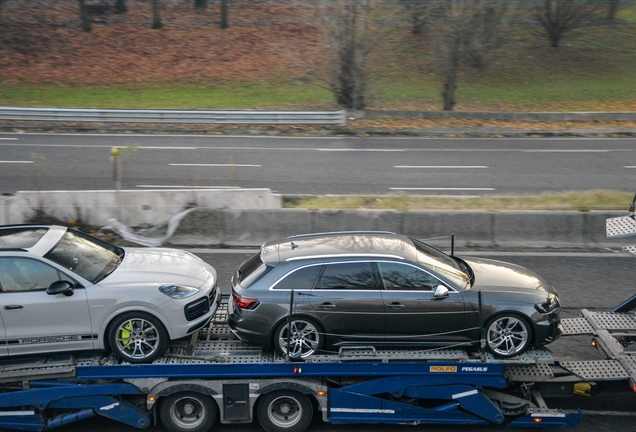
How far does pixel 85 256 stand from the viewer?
7723mm

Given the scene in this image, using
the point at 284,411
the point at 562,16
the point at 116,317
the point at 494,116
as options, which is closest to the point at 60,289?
the point at 116,317

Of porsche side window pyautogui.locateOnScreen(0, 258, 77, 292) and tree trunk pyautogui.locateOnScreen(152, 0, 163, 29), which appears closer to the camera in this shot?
porsche side window pyautogui.locateOnScreen(0, 258, 77, 292)

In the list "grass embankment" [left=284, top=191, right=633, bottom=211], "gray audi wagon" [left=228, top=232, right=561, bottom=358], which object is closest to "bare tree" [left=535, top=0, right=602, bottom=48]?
"grass embankment" [left=284, top=191, right=633, bottom=211]

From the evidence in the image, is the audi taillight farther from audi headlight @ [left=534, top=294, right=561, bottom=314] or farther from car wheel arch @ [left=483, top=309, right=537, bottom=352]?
audi headlight @ [left=534, top=294, right=561, bottom=314]

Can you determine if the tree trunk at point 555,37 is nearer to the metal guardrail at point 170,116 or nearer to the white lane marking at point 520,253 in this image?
the metal guardrail at point 170,116

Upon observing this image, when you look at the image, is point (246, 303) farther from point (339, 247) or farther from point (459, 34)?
point (459, 34)

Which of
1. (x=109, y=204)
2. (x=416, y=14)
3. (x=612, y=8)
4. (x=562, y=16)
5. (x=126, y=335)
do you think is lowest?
(x=109, y=204)

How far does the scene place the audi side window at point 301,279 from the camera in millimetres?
7238

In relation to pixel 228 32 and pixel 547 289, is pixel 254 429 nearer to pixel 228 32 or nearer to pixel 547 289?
pixel 547 289

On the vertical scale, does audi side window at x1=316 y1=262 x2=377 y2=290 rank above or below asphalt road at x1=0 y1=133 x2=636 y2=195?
above

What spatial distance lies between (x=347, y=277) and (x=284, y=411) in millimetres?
1648

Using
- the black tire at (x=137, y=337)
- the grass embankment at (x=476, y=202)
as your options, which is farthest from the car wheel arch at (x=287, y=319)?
the grass embankment at (x=476, y=202)

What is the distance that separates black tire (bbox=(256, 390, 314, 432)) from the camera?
6941 mm

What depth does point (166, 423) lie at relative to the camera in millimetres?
7012
